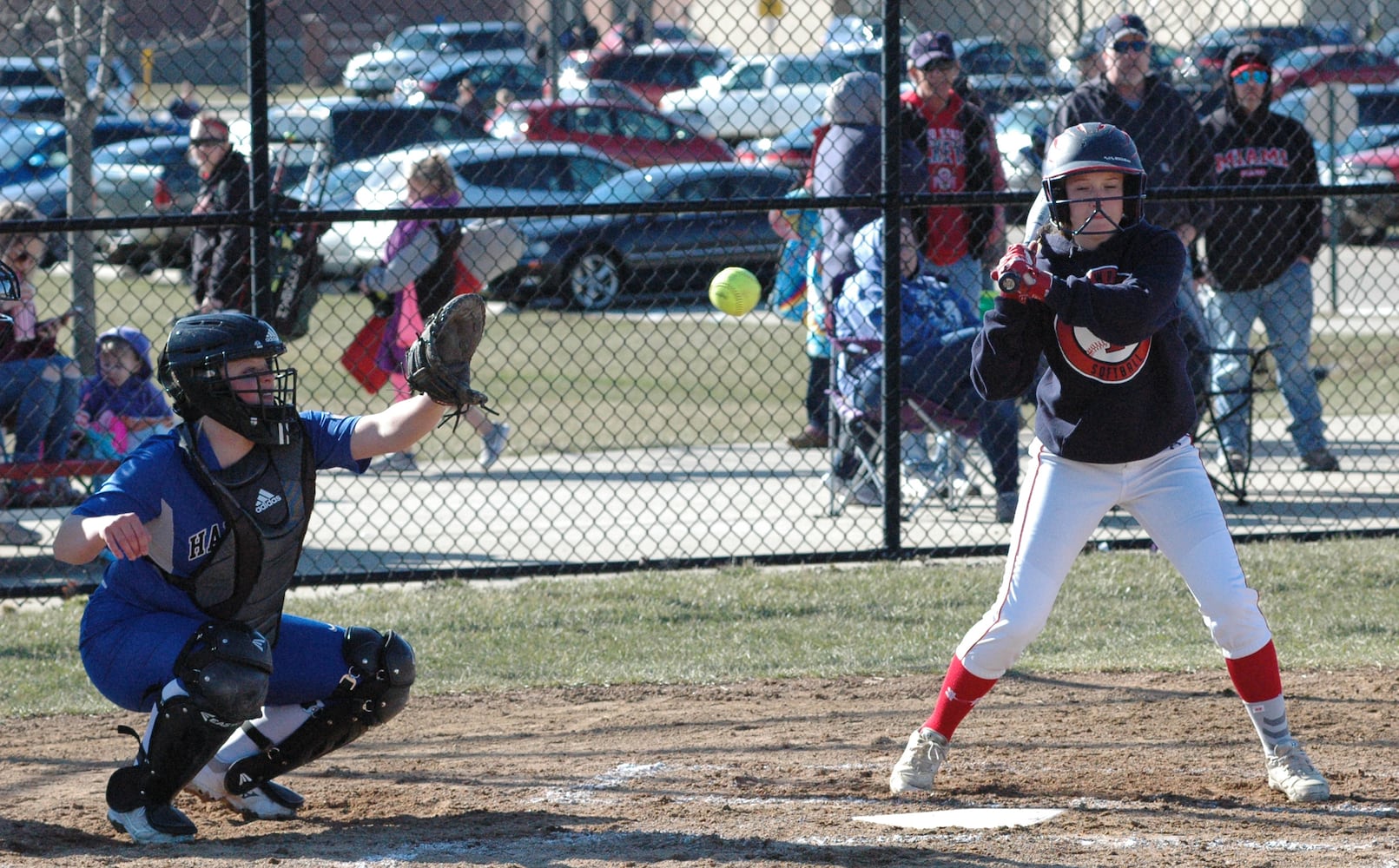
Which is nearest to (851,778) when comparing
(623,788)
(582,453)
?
(623,788)

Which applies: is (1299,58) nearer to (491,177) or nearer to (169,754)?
(491,177)

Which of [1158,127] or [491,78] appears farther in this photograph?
Answer: [491,78]

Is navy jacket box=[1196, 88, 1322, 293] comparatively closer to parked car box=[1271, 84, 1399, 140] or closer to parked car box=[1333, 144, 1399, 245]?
parked car box=[1271, 84, 1399, 140]

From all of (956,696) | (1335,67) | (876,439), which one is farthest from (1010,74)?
(1335,67)

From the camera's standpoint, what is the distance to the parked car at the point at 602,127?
17.5m

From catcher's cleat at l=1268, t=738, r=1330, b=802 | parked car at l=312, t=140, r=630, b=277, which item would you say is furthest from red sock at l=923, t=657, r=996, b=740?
parked car at l=312, t=140, r=630, b=277

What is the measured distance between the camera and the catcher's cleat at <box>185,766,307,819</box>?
4.01 meters

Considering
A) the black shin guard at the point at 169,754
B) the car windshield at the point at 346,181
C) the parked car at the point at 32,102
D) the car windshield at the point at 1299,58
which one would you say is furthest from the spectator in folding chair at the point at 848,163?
the car windshield at the point at 1299,58

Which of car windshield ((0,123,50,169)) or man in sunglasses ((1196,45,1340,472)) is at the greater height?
car windshield ((0,123,50,169))

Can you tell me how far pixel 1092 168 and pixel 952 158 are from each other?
426 cm

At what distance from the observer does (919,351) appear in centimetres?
723

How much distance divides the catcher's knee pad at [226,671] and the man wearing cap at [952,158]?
4919mm

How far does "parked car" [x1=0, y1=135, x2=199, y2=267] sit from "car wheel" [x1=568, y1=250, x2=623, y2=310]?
391 cm

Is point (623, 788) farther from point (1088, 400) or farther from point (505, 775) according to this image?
point (1088, 400)
